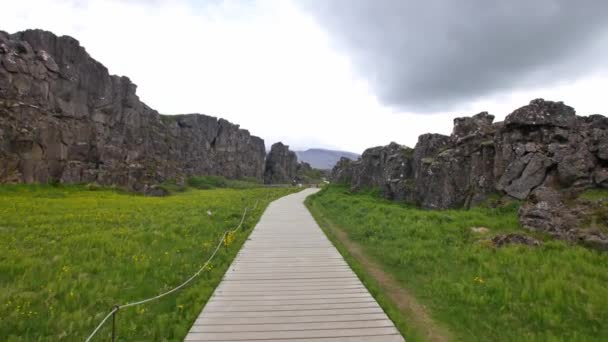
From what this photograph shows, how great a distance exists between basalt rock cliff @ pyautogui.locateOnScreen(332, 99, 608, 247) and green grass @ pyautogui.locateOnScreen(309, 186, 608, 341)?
173 cm

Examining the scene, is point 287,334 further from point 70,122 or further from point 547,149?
point 70,122

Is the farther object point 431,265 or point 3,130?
point 3,130

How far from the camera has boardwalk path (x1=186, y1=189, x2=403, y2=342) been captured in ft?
21.8

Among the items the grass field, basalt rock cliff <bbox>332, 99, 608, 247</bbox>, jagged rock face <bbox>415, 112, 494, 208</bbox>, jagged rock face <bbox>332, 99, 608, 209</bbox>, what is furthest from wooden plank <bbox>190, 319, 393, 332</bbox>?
jagged rock face <bbox>415, 112, 494, 208</bbox>

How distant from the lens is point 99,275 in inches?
416

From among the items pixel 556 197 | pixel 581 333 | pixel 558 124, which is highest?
pixel 558 124

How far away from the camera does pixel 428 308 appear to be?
831 centimetres

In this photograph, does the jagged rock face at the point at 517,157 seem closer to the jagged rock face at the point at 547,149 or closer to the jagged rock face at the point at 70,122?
the jagged rock face at the point at 547,149

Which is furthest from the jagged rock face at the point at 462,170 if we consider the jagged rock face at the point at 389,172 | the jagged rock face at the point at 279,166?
the jagged rock face at the point at 279,166

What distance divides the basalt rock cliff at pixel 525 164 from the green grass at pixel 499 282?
68.3 inches

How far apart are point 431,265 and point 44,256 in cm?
1422

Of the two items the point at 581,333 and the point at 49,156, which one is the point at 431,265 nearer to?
the point at 581,333

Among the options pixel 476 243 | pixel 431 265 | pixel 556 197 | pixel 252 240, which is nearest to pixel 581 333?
pixel 431 265

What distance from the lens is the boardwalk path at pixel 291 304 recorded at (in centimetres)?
666
